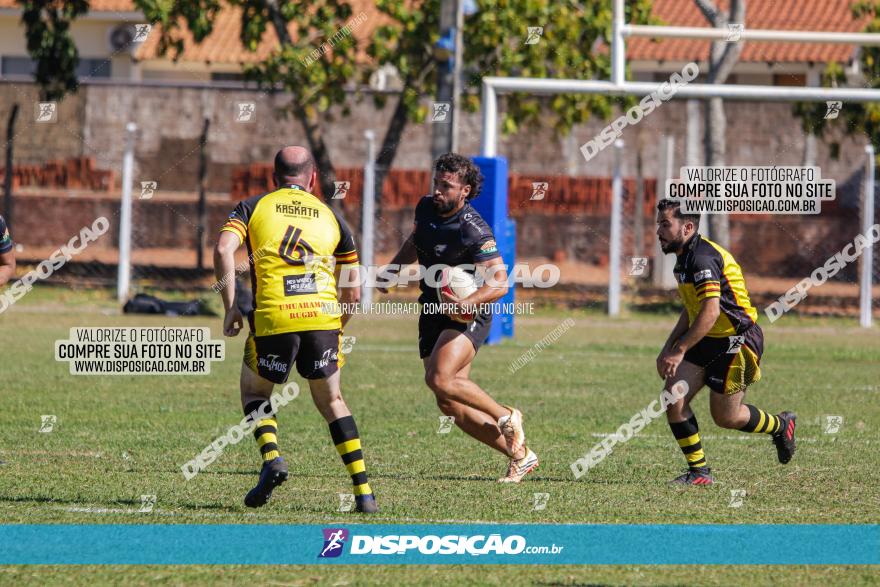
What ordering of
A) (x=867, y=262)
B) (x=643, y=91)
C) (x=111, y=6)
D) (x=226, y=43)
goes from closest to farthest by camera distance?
(x=643, y=91), (x=867, y=262), (x=226, y=43), (x=111, y=6)

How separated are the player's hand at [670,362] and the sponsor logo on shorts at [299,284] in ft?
7.56

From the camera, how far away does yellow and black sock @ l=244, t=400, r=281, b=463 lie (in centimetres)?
749

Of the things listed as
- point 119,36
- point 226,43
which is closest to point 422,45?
point 226,43

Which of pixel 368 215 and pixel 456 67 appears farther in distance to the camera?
pixel 368 215

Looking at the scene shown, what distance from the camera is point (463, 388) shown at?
338 inches

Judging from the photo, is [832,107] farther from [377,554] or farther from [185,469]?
[377,554]

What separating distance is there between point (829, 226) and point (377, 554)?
67.4ft

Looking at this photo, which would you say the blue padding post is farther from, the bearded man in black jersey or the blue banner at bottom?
the blue banner at bottom

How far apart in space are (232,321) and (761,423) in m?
3.58

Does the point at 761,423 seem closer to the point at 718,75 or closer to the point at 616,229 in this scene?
the point at 718,75

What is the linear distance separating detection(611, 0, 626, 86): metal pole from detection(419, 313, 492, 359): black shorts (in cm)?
776

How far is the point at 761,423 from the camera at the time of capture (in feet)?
29.9

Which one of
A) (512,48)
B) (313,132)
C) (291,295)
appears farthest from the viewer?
(313,132)

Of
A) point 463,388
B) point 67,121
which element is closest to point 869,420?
point 463,388
